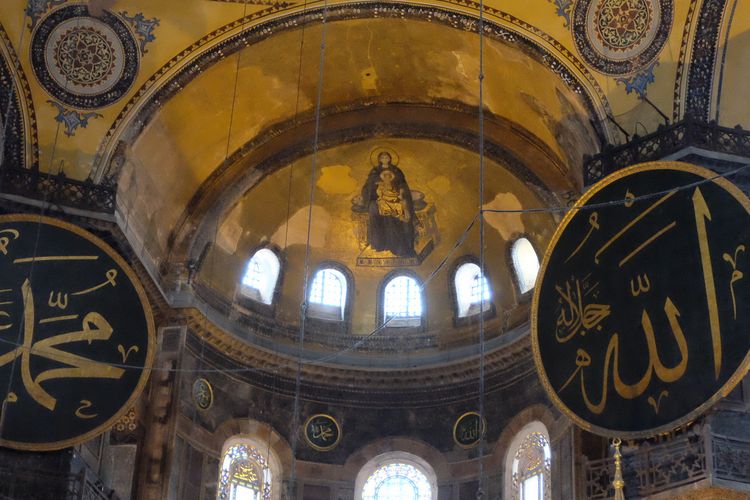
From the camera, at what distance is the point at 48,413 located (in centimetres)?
1560

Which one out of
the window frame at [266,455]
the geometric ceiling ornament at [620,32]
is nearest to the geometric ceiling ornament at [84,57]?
the window frame at [266,455]

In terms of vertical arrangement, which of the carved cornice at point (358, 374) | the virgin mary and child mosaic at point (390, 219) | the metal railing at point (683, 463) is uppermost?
the virgin mary and child mosaic at point (390, 219)

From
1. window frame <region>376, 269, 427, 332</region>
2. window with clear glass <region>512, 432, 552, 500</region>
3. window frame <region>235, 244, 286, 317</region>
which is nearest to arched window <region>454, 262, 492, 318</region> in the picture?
window frame <region>376, 269, 427, 332</region>

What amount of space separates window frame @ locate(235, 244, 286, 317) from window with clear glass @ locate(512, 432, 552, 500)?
3.82 m

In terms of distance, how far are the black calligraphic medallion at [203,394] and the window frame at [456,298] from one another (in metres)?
3.39

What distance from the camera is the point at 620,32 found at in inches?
643

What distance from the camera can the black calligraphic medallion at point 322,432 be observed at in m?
19.3

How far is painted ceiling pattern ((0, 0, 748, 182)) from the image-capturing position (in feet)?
52.9

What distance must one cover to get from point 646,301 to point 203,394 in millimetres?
6412

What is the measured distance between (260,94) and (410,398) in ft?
14.6

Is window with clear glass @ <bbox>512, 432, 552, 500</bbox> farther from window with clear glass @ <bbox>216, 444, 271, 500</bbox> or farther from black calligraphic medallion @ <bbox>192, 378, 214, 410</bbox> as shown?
black calligraphic medallion @ <bbox>192, 378, 214, 410</bbox>

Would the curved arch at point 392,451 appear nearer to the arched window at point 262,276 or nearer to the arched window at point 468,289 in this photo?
the arched window at point 468,289

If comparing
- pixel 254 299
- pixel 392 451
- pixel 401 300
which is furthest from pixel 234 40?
pixel 392 451

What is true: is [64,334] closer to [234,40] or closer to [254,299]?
[234,40]
